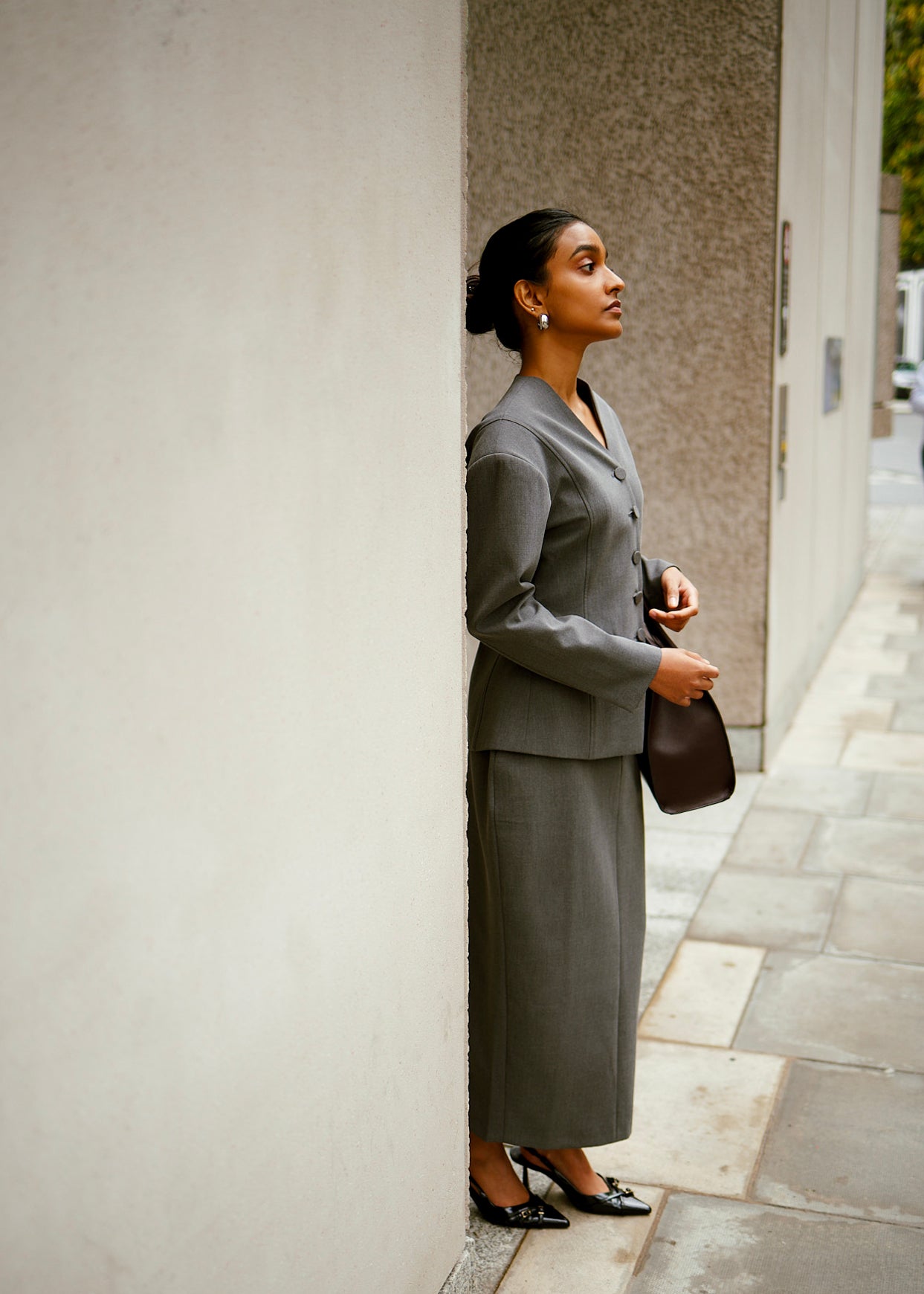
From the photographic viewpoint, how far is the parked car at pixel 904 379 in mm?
33156

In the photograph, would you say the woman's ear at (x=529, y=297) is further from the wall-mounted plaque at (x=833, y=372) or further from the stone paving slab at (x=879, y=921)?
the wall-mounted plaque at (x=833, y=372)

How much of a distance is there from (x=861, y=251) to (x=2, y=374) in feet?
29.4

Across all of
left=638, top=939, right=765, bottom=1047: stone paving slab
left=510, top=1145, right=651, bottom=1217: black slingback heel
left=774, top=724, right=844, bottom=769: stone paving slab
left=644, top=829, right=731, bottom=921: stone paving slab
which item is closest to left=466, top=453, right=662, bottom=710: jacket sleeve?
left=510, top=1145, right=651, bottom=1217: black slingback heel

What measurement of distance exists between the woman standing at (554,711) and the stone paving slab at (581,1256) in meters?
0.06

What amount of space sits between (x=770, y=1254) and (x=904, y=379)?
1316 inches

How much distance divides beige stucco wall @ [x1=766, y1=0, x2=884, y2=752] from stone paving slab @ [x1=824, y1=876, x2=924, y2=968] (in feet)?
4.78

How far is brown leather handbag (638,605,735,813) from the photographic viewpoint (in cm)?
266

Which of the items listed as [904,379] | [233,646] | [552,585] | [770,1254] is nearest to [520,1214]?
[770,1254]

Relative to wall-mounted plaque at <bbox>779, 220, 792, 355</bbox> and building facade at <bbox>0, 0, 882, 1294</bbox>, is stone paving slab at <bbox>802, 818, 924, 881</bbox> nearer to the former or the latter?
wall-mounted plaque at <bbox>779, 220, 792, 355</bbox>

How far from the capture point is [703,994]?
3871mm

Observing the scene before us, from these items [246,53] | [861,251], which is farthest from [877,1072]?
[861,251]

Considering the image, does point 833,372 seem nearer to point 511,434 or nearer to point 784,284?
point 784,284

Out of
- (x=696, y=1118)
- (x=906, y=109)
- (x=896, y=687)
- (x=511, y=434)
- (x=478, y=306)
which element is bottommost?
(x=896, y=687)

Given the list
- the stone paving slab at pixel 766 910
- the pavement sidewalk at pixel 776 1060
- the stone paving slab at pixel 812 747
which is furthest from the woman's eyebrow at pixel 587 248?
the stone paving slab at pixel 812 747
